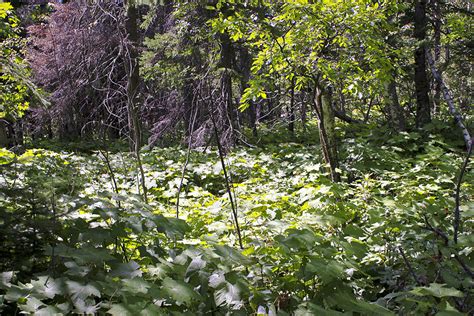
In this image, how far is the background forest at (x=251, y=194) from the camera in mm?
2162

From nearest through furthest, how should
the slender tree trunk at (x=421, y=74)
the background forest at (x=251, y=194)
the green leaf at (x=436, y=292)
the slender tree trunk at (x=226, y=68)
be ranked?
the green leaf at (x=436, y=292), the background forest at (x=251, y=194), the slender tree trunk at (x=421, y=74), the slender tree trunk at (x=226, y=68)

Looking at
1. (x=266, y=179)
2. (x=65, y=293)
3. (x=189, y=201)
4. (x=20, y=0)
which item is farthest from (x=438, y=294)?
(x=20, y=0)

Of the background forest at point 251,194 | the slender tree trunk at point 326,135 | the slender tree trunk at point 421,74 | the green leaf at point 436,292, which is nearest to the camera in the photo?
the green leaf at point 436,292

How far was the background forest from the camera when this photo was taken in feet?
7.09

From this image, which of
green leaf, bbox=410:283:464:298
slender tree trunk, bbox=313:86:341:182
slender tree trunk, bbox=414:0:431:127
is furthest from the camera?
slender tree trunk, bbox=414:0:431:127

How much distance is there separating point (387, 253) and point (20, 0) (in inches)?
764

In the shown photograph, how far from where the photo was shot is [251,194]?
537 cm

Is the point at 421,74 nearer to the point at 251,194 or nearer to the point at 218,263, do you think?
the point at 251,194

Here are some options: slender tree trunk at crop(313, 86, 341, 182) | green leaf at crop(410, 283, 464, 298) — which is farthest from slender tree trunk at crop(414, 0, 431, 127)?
green leaf at crop(410, 283, 464, 298)

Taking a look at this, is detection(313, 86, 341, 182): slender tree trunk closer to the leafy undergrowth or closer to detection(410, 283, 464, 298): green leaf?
the leafy undergrowth

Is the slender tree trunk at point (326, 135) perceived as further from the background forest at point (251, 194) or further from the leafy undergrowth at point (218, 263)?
the leafy undergrowth at point (218, 263)

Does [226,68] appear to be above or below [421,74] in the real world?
above

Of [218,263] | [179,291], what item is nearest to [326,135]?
[218,263]

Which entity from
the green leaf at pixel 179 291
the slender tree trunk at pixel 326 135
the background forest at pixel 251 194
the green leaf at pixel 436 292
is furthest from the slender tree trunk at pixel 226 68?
the green leaf at pixel 436 292
